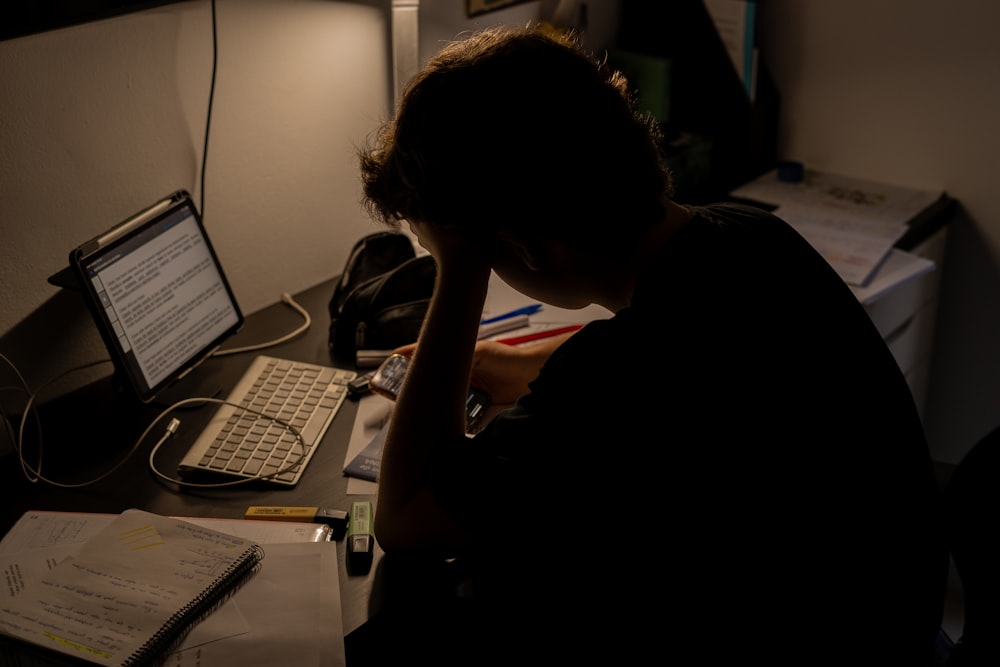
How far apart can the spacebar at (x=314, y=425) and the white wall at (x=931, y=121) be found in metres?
1.53

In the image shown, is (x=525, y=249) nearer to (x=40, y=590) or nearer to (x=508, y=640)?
(x=40, y=590)

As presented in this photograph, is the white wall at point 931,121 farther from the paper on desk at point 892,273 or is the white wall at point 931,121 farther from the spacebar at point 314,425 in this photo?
the spacebar at point 314,425

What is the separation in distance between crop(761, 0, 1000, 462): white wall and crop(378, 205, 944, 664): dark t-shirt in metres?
1.39

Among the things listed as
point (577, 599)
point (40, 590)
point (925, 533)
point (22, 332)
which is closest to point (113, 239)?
point (22, 332)

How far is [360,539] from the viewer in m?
1.12

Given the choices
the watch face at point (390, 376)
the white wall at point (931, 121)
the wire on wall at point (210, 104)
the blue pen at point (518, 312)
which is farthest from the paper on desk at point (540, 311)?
the white wall at point (931, 121)

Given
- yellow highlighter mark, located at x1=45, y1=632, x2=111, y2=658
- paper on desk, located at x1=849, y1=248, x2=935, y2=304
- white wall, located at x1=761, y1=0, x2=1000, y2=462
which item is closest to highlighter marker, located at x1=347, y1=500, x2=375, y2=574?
yellow highlighter mark, located at x1=45, y1=632, x2=111, y2=658

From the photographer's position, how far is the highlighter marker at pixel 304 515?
3.80ft

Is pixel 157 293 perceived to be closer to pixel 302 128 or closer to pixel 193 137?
pixel 193 137

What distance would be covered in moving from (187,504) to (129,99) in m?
0.62

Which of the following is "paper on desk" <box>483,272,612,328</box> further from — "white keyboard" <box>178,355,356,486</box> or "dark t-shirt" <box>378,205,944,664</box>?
"dark t-shirt" <box>378,205,944,664</box>

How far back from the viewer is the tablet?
4.22 feet

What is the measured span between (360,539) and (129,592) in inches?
9.9

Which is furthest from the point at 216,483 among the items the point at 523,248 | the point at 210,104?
the point at 210,104
